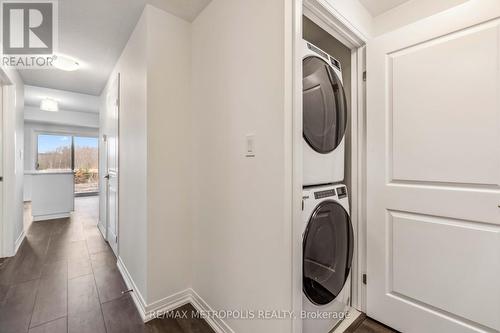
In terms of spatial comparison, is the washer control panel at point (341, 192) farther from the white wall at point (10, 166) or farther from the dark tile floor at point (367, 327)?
the white wall at point (10, 166)

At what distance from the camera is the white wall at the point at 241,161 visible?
1068mm

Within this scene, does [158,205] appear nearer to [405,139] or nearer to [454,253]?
[405,139]

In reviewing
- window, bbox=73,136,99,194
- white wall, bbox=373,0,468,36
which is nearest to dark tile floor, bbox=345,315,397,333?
white wall, bbox=373,0,468,36

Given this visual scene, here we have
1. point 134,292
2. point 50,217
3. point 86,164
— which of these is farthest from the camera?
point 86,164

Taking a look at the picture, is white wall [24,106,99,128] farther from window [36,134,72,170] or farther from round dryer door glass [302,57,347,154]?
round dryer door glass [302,57,347,154]

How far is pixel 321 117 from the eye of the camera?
1.30m

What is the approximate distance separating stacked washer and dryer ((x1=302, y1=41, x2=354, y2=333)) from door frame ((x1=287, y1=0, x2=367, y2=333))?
0.12 m

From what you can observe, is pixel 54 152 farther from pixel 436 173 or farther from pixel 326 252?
pixel 436 173

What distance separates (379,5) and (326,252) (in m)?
1.73

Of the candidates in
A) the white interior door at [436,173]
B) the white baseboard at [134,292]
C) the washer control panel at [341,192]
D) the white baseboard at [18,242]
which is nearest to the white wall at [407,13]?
the white interior door at [436,173]

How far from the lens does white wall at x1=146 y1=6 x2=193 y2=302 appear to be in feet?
5.28

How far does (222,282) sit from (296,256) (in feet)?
2.19

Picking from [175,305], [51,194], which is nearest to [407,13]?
[175,305]

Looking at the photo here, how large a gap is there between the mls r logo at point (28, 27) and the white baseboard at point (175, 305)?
229cm
